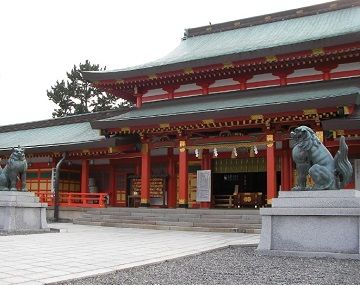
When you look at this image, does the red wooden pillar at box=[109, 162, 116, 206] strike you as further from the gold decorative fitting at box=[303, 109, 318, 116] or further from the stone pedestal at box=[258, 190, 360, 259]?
the stone pedestal at box=[258, 190, 360, 259]

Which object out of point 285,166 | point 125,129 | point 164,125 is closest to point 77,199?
point 125,129

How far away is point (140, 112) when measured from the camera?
22.4 m

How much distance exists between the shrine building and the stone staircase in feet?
3.67

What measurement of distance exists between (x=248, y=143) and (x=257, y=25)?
35.9ft

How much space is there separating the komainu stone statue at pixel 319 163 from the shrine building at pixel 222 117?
674 cm

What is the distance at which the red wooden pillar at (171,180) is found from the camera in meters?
23.7

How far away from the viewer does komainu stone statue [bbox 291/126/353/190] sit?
9.59 meters

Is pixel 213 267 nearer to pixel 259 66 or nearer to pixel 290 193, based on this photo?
pixel 290 193

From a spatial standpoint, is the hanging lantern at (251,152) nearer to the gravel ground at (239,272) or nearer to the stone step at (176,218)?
the stone step at (176,218)

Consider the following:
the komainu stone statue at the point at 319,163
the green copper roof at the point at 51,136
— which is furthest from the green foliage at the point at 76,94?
the komainu stone statue at the point at 319,163

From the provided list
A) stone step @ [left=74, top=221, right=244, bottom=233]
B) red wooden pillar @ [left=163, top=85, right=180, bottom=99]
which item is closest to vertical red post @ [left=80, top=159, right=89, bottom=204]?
stone step @ [left=74, top=221, right=244, bottom=233]

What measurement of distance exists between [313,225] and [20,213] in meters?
9.85

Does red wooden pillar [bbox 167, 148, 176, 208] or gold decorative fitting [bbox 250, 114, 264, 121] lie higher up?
gold decorative fitting [bbox 250, 114, 264, 121]

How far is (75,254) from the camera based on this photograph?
9648 millimetres
